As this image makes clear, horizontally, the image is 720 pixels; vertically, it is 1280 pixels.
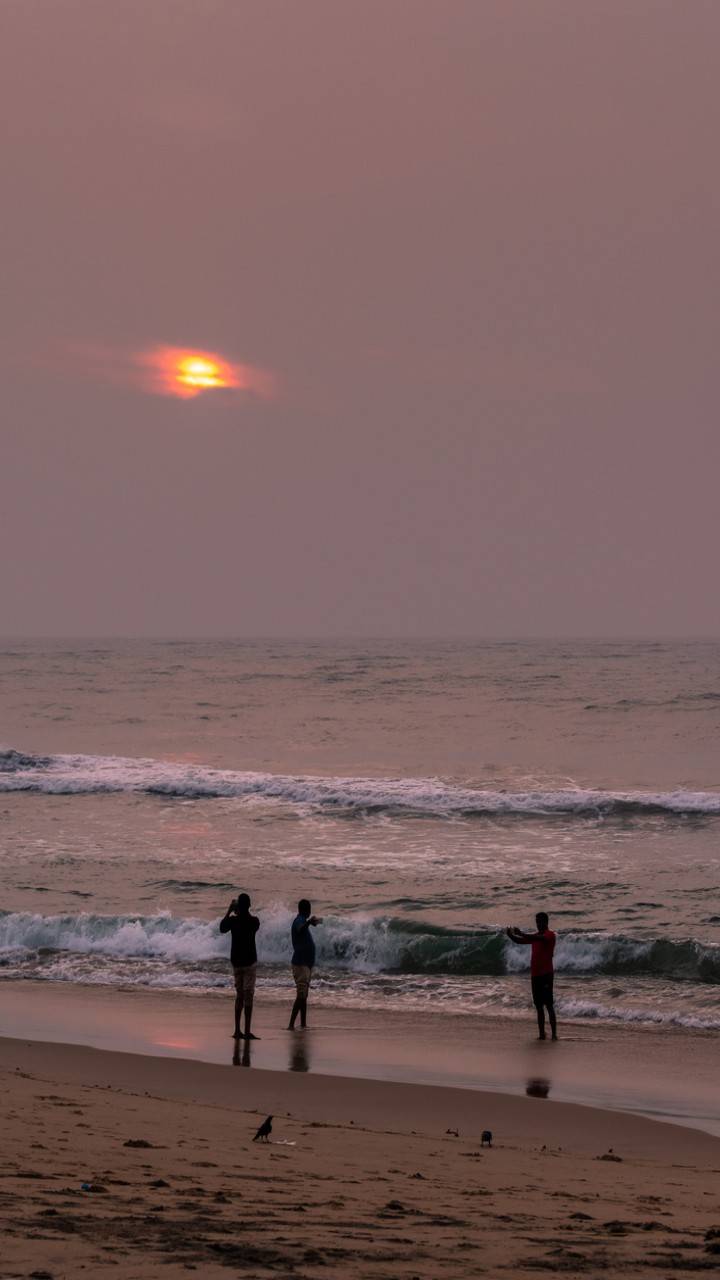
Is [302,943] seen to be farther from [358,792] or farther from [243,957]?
[358,792]

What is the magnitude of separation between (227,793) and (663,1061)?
23.7 meters

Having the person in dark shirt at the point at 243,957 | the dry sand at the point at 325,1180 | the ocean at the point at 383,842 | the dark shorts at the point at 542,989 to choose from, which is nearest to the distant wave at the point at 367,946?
the ocean at the point at 383,842

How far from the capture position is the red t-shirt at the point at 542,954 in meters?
13.8

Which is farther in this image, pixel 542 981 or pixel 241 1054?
pixel 542 981

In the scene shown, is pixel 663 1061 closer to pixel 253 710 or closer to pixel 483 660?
pixel 253 710

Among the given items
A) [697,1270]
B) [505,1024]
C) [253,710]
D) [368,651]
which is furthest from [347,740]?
[368,651]

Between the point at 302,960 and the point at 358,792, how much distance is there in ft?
65.6

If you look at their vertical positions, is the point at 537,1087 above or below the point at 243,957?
below

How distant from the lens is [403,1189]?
7.07 metres

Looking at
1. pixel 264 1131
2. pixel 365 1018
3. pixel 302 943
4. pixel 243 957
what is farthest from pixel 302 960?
pixel 264 1131

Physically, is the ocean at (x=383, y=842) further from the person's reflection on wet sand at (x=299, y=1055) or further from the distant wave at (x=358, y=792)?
the person's reflection on wet sand at (x=299, y=1055)

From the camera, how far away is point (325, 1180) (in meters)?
7.17

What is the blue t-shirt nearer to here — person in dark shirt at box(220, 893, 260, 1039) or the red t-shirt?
person in dark shirt at box(220, 893, 260, 1039)

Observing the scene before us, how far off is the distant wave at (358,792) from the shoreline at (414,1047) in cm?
1664
